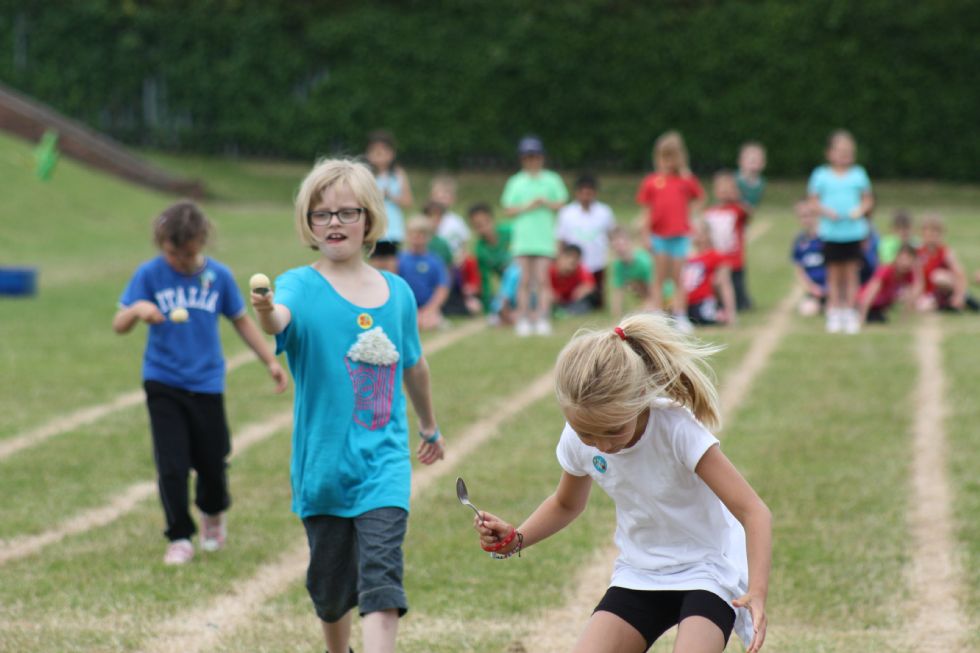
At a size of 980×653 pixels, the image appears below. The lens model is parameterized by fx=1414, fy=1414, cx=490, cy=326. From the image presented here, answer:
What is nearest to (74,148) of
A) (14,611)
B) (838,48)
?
(838,48)

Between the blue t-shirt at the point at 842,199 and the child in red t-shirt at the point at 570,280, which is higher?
the blue t-shirt at the point at 842,199

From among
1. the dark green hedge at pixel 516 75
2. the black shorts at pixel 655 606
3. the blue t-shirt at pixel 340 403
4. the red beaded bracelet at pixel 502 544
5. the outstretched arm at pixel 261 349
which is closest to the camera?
the black shorts at pixel 655 606

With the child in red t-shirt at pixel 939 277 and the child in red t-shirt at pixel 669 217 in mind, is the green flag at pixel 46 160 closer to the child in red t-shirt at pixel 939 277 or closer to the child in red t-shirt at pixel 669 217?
the child in red t-shirt at pixel 669 217

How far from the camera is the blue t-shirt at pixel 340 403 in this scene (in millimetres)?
4332

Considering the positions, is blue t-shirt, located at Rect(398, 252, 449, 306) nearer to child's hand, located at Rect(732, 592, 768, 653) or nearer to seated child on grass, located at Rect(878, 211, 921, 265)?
seated child on grass, located at Rect(878, 211, 921, 265)

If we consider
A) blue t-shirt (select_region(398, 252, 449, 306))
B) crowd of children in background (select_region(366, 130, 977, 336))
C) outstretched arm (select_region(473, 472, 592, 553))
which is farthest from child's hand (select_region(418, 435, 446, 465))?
blue t-shirt (select_region(398, 252, 449, 306))

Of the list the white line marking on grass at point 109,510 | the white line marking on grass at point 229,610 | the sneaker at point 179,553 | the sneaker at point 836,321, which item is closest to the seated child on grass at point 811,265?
the sneaker at point 836,321

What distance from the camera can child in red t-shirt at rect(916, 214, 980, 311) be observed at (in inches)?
573

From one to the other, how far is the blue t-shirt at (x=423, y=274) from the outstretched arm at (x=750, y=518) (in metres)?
10.0

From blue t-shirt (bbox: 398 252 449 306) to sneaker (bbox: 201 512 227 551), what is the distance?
7231 mm

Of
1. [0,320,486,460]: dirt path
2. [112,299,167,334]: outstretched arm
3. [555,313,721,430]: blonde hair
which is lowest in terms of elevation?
[0,320,486,460]: dirt path

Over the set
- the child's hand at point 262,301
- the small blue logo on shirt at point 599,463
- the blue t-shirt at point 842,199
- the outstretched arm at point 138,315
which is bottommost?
the blue t-shirt at point 842,199

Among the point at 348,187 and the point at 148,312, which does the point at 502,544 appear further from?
the point at 148,312

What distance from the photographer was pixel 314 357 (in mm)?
4387
